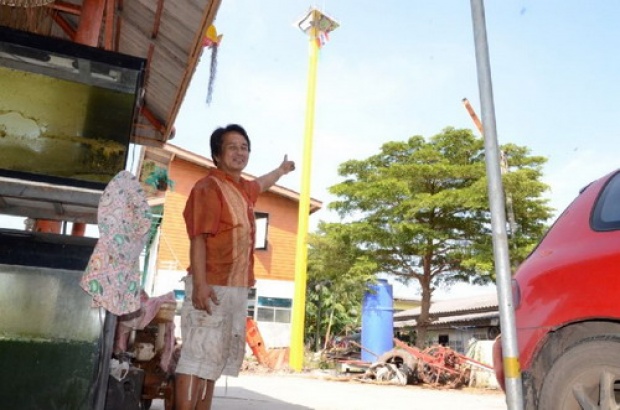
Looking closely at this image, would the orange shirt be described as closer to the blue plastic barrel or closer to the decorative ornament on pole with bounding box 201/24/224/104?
the decorative ornament on pole with bounding box 201/24/224/104

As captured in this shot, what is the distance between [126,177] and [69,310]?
65cm

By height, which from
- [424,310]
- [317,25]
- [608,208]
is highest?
[317,25]

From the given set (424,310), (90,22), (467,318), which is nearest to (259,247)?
(424,310)

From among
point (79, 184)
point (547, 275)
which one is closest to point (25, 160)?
point (79, 184)

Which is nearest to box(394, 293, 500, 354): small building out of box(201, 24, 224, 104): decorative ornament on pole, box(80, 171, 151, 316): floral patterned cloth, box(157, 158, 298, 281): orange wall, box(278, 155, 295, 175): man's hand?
box(157, 158, 298, 281): orange wall

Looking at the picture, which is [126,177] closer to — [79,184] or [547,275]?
[79,184]

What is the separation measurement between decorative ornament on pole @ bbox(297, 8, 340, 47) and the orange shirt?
16.4 metres

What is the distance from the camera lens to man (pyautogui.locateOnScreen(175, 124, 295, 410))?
2619 millimetres

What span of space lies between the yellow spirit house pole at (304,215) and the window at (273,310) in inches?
140

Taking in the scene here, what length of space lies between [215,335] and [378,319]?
14.5m

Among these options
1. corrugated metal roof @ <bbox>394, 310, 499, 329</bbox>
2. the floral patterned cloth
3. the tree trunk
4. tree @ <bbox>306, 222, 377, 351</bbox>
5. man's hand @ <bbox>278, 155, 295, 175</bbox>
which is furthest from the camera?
corrugated metal roof @ <bbox>394, 310, 499, 329</bbox>

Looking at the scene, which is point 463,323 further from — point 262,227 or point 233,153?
point 233,153

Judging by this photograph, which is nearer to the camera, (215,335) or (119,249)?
(119,249)

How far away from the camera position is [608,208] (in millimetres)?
2850
